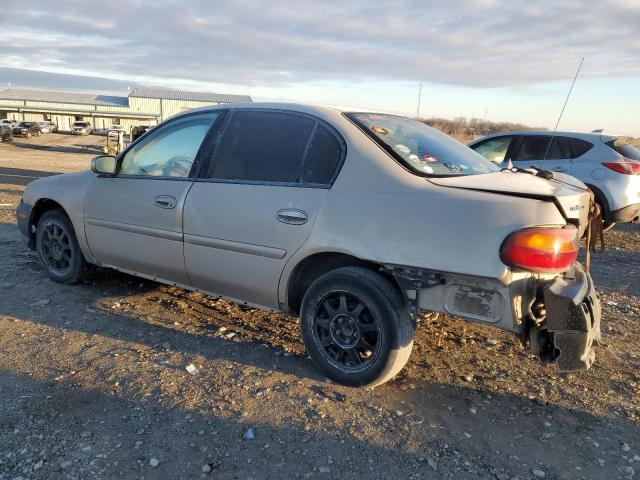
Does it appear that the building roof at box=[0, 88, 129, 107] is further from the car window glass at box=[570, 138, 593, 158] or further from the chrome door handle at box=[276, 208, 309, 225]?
the chrome door handle at box=[276, 208, 309, 225]

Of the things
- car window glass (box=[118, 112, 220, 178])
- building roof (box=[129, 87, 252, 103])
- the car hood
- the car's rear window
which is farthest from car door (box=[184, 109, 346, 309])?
building roof (box=[129, 87, 252, 103])

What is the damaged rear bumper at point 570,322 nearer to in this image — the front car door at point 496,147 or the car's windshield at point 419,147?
the car's windshield at point 419,147

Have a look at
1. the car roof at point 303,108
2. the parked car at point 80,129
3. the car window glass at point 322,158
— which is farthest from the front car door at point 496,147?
the parked car at point 80,129

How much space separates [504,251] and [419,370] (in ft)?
4.08

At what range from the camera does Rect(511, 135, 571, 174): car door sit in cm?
816

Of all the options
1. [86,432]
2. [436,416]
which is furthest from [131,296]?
[436,416]

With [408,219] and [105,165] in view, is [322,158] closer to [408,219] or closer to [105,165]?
[408,219]

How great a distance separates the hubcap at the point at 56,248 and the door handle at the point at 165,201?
1.38 m

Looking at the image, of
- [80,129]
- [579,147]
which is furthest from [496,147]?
[80,129]

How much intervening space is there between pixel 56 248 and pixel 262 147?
8.62 ft

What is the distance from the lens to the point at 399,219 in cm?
300

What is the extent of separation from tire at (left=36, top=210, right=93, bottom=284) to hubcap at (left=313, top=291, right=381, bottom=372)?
2.71 meters

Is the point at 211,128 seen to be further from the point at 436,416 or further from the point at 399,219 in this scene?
the point at 436,416

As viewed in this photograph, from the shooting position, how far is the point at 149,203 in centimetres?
418
